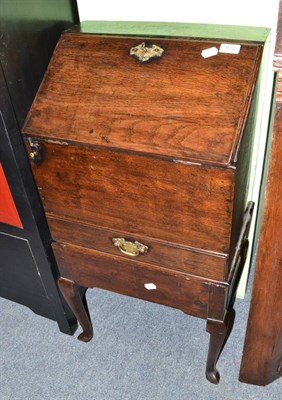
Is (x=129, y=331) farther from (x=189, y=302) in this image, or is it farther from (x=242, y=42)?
(x=242, y=42)

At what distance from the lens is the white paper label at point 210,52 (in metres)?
1.07

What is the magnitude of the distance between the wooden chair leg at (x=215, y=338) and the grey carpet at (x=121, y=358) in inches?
2.7

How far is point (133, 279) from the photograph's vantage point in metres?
1.36

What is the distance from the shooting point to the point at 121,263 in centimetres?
133

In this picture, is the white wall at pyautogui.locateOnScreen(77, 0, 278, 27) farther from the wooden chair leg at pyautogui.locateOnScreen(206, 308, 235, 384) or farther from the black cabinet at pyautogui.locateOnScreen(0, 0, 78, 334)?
the wooden chair leg at pyautogui.locateOnScreen(206, 308, 235, 384)

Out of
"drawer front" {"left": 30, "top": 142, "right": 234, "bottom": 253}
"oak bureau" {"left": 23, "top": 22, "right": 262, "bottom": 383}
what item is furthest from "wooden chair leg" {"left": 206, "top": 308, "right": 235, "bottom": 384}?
"drawer front" {"left": 30, "top": 142, "right": 234, "bottom": 253}

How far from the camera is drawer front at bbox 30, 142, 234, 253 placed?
1035 millimetres

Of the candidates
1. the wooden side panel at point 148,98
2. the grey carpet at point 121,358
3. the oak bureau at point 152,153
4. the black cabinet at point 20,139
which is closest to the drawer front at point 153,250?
the oak bureau at point 152,153

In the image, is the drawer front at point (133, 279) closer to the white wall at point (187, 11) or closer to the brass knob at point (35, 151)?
the brass knob at point (35, 151)

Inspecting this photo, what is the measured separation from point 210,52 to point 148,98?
201 mm

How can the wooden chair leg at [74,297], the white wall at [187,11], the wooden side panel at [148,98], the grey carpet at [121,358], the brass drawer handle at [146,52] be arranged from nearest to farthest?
the wooden side panel at [148,98] → the brass drawer handle at [146,52] → the white wall at [187,11] → the wooden chair leg at [74,297] → the grey carpet at [121,358]

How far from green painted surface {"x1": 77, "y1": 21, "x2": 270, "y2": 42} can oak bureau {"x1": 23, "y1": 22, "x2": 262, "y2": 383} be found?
38 millimetres

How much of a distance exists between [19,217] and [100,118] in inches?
20.8

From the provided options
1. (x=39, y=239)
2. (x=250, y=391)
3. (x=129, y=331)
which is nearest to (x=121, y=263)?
(x=39, y=239)
